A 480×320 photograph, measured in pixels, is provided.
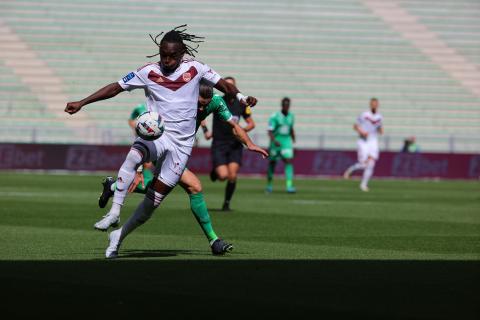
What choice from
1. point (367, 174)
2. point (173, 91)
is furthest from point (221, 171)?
point (367, 174)

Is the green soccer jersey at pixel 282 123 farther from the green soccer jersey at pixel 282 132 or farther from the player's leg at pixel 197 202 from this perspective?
the player's leg at pixel 197 202

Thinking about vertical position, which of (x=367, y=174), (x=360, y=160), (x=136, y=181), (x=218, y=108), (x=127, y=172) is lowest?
(x=360, y=160)

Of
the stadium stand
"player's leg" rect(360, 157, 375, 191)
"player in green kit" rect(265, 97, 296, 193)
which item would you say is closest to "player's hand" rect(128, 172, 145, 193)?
"player in green kit" rect(265, 97, 296, 193)

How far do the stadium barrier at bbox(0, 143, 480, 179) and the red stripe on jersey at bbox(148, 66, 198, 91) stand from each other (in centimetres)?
2561

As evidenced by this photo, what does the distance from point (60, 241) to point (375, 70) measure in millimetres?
33708

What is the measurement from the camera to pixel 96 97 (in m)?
10.4

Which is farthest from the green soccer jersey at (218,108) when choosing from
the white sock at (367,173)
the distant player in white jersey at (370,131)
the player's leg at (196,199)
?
the distant player in white jersey at (370,131)

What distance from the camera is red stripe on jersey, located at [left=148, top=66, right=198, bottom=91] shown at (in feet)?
34.8

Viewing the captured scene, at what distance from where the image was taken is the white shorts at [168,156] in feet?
34.9

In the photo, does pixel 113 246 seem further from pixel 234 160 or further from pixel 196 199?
pixel 234 160

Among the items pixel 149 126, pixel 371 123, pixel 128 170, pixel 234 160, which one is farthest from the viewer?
pixel 371 123

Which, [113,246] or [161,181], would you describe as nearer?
[113,246]
